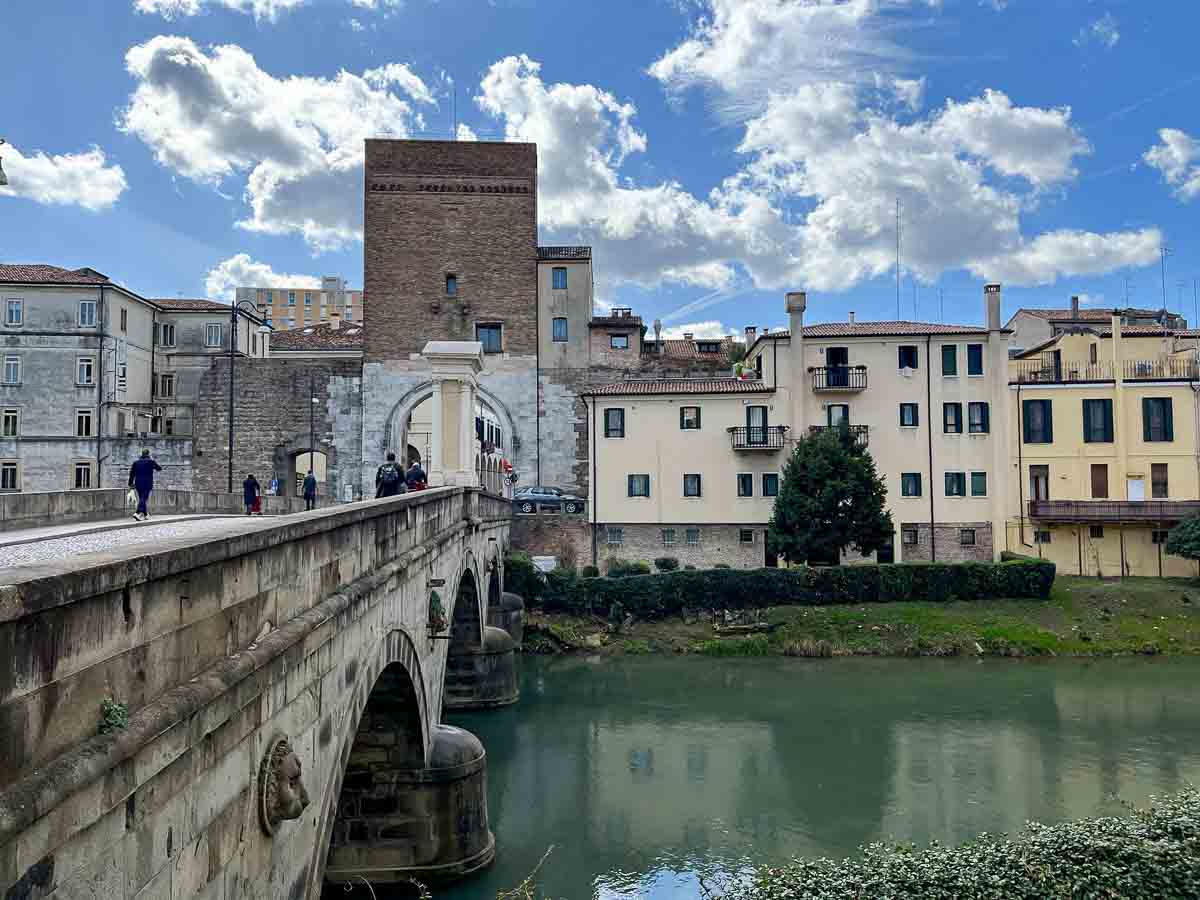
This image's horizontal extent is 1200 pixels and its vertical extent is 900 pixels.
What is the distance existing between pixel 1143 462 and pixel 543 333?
27100 mm

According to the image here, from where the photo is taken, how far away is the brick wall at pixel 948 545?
41.6 metres

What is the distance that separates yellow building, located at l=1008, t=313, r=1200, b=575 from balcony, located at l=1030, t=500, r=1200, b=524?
4cm

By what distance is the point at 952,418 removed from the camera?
42.1m

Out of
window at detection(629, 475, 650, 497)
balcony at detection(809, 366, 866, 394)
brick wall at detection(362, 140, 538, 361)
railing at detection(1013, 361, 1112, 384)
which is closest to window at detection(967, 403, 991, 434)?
railing at detection(1013, 361, 1112, 384)

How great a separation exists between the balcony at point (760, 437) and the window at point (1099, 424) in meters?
12.7

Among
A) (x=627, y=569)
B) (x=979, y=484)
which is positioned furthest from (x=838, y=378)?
(x=627, y=569)

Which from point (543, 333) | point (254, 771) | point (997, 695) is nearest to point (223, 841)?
point (254, 771)

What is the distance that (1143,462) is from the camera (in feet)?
135

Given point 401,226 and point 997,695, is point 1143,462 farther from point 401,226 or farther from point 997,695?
point 401,226

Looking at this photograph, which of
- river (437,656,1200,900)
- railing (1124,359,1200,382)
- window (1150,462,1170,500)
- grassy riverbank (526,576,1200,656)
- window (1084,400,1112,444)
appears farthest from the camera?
window (1084,400,1112,444)

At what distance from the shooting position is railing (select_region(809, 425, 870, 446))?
1555 inches

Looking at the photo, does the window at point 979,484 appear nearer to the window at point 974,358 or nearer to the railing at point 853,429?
the window at point 974,358

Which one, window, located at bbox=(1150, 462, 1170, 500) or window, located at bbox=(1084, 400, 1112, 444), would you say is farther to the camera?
window, located at bbox=(1084, 400, 1112, 444)

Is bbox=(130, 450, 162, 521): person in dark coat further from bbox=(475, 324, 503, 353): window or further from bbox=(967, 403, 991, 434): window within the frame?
bbox=(967, 403, 991, 434): window
